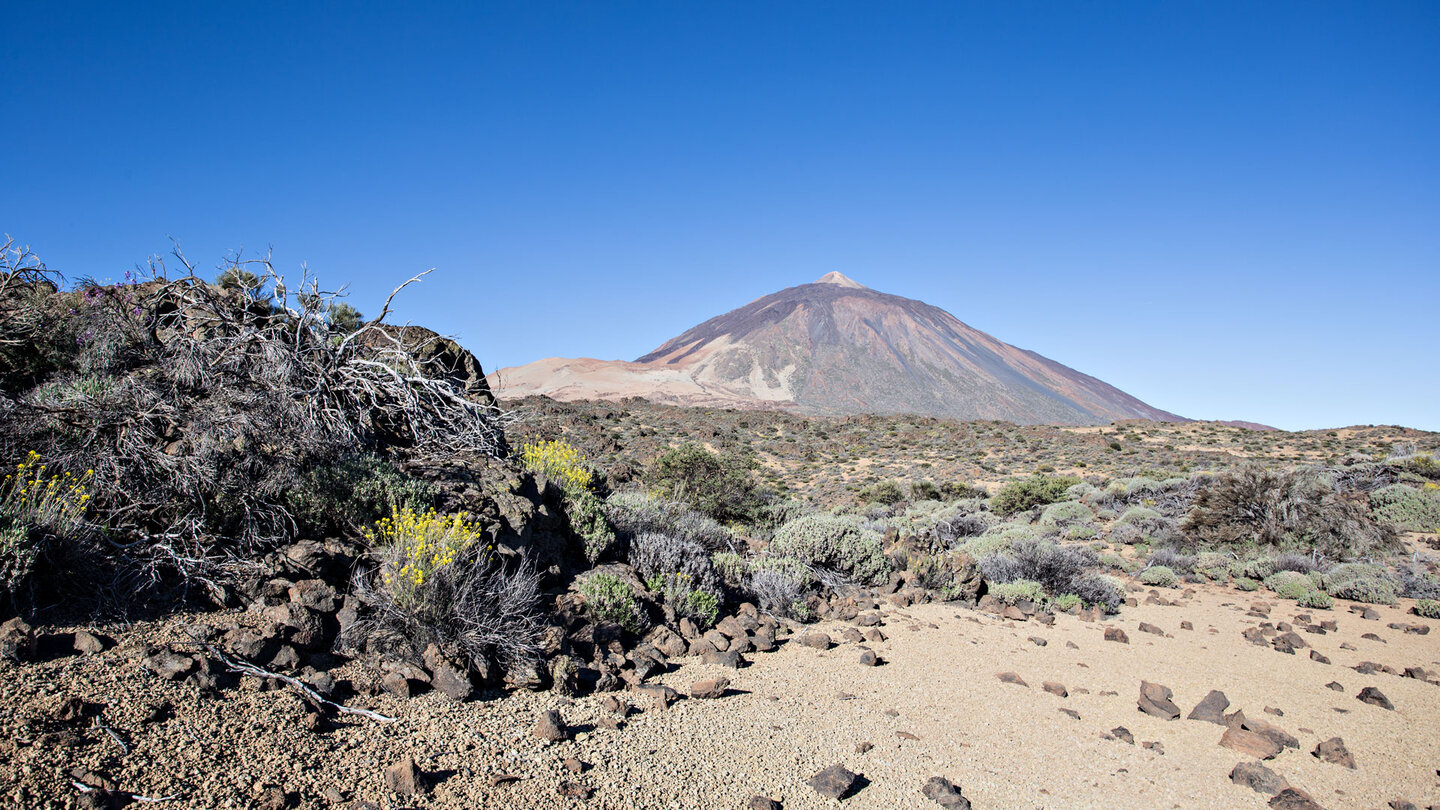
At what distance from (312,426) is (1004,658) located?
18.8 feet

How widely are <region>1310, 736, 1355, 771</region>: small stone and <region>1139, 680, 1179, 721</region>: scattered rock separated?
0.70m

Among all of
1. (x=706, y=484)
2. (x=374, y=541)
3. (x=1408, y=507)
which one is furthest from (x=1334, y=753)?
(x=1408, y=507)

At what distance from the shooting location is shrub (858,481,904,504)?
58.6ft

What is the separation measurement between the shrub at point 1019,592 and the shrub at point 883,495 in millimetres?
10064

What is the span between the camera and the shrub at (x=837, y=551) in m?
7.79

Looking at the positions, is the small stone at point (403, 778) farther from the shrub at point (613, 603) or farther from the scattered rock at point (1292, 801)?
the scattered rock at point (1292, 801)

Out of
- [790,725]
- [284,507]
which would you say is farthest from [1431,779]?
[284,507]

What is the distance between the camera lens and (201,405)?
4723mm

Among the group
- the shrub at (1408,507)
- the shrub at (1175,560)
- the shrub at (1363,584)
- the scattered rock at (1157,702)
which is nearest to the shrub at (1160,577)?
the shrub at (1175,560)

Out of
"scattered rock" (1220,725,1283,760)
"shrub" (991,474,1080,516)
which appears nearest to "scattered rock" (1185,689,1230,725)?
"scattered rock" (1220,725,1283,760)

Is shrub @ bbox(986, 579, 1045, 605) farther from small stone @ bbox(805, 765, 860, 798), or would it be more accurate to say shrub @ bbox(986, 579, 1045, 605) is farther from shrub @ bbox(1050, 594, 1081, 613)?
small stone @ bbox(805, 765, 860, 798)

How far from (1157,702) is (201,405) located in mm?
6829

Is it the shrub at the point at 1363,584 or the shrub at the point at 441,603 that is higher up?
the shrub at the point at 441,603

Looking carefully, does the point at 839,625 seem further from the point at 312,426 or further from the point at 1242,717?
the point at 312,426
